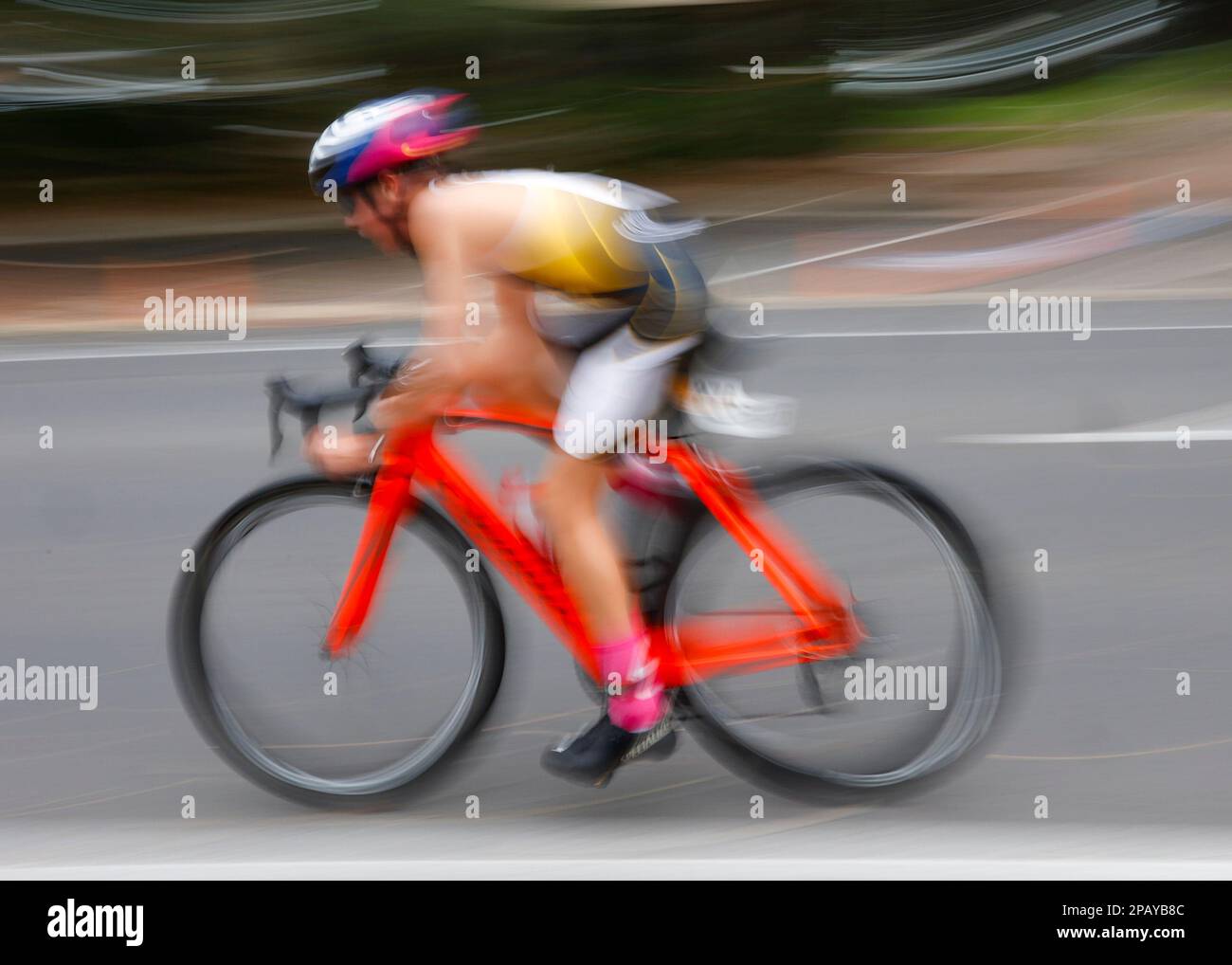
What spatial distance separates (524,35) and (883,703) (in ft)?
26.1

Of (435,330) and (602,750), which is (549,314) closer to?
(435,330)

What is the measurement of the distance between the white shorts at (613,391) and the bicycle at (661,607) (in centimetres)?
8

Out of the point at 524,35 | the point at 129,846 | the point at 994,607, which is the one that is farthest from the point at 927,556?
the point at 524,35

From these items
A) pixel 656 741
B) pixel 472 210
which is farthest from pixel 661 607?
pixel 472 210

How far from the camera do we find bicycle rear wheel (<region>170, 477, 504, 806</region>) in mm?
3467

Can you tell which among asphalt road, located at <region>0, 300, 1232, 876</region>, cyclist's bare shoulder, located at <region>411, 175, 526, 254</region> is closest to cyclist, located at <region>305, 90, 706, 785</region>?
cyclist's bare shoulder, located at <region>411, 175, 526, 254</region>

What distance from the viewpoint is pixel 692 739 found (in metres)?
3.90

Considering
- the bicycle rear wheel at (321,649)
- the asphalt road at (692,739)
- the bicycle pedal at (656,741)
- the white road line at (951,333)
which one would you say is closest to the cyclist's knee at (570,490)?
the bicycle rear wheel at (321,649)

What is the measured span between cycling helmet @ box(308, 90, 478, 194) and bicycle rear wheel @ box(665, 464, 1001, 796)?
1069mm

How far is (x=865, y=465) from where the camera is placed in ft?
11.3

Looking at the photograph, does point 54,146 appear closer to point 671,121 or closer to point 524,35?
point 524,35

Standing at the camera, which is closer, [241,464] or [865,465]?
[865,465]

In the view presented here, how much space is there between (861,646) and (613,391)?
2.89ft

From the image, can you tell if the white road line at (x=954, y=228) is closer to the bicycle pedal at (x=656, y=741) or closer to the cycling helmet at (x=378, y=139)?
the bicycle pedal at (x=656, y=741)
